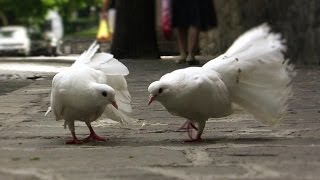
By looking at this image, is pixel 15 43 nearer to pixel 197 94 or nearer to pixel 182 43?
pixel 182 43

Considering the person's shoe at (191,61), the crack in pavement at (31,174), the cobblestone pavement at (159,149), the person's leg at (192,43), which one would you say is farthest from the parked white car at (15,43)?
the crack in pavement at (31,174)

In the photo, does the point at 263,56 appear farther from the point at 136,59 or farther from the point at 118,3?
the point at 118,3

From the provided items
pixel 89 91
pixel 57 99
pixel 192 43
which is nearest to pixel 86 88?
pixel 89 91

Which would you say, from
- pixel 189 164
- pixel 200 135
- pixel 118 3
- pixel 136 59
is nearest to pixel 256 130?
pixel 200 135

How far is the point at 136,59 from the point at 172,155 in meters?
8.11

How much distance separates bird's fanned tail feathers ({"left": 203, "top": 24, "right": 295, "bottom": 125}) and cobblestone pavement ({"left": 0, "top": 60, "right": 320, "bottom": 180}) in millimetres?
164

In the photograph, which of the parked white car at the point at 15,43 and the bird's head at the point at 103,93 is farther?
the parked white car at the point at 15,43

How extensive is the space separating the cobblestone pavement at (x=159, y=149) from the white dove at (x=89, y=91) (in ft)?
0.58

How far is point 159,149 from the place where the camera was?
3.68 m

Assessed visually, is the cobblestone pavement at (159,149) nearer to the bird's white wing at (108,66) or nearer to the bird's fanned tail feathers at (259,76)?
the bird's fanned tail feathers at (259,76)

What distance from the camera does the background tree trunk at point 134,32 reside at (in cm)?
1188

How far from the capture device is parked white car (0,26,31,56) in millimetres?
30562

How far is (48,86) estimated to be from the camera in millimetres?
7586

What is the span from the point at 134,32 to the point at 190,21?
8.01ft
